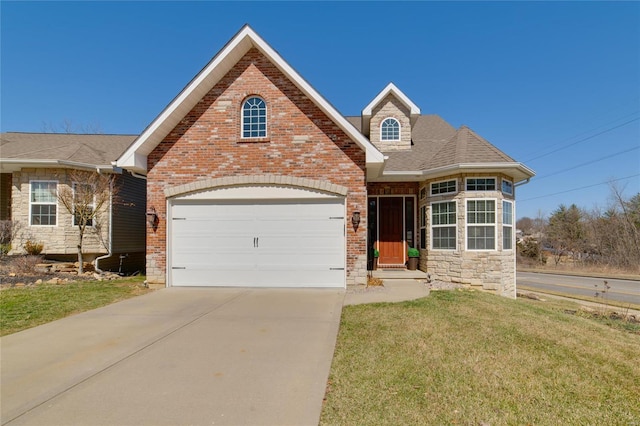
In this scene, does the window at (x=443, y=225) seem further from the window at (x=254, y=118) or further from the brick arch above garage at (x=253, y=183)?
the window at (x=254, y=118)

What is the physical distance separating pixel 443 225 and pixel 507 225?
2.08m

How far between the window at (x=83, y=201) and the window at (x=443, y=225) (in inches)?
483

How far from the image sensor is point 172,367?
422cm

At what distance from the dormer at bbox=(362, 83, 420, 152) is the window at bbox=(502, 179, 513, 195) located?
410cm

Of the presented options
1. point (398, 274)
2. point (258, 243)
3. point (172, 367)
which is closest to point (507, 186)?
point (398, 274)

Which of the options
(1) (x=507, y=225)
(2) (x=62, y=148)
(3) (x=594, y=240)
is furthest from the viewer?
(3) (x=594, y=240)

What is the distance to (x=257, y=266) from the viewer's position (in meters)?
9.21

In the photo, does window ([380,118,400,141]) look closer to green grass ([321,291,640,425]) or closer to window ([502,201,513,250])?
window ([502,201,513,250])

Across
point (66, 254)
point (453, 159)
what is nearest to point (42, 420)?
point (453, 159)

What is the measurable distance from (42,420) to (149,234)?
22.4ft

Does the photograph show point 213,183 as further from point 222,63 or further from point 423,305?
point 423,305

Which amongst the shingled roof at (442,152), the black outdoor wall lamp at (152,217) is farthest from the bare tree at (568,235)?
the black outdoor wall lamp at (152,217)

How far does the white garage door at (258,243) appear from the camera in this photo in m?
9.11

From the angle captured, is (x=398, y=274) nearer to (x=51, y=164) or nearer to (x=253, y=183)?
(x=253, y=183)
